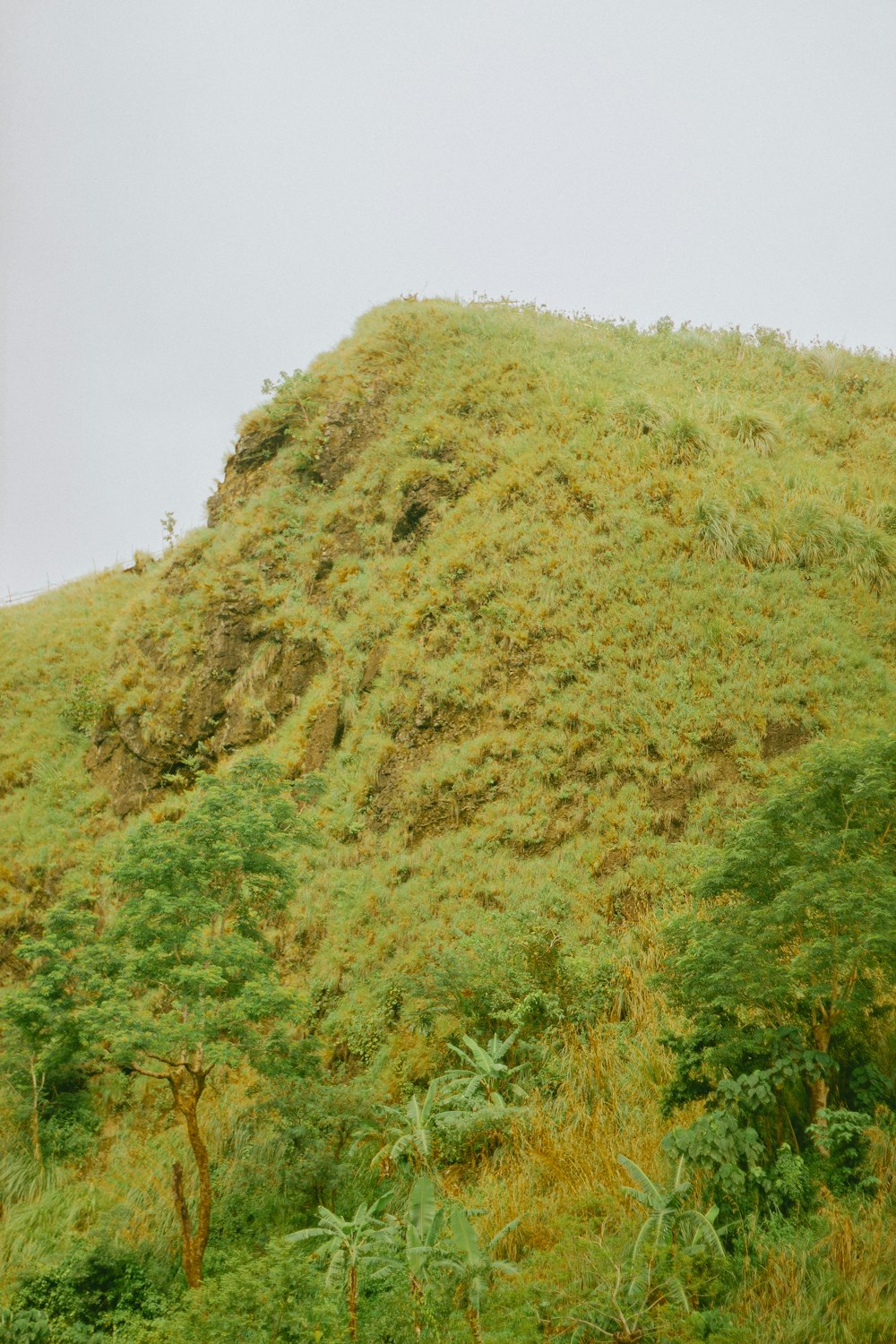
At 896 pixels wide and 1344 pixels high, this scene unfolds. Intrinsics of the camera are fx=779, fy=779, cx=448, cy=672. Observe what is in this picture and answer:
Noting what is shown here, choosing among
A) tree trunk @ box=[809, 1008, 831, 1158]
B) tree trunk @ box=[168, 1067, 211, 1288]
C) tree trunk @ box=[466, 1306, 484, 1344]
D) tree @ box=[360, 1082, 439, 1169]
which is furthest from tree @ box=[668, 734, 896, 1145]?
tree trunk @ box=[168, 1067, 211, 1288]

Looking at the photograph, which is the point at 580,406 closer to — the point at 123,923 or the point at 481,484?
the point at 481,484

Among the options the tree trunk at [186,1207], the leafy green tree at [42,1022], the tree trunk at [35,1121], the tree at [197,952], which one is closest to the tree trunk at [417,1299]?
the tree at [197,952]

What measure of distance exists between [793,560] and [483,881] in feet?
23.6

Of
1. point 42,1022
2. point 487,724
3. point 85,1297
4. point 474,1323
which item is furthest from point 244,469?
point 474,1323

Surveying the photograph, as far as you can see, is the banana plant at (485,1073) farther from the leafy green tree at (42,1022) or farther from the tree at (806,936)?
the leafy green tree at (42,1022)

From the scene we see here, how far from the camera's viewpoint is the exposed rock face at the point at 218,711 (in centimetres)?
1565

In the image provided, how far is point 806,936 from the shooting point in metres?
5.32

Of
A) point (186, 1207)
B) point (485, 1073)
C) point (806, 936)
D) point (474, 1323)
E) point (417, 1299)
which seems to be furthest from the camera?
point (485, 1073)

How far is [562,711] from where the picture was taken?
11.4 meters

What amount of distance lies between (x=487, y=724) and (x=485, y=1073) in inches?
223

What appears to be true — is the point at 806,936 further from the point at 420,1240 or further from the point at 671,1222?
the point at 420,1240

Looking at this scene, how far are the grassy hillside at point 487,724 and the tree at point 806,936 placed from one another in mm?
767

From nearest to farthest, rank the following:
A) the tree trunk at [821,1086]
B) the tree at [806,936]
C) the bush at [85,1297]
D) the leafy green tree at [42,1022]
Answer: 1. the tree trunk at [821,1086]
2. the tree at [806,936]
3. the bush at [85,1297]
4. the leafy green tree at [42,1022]

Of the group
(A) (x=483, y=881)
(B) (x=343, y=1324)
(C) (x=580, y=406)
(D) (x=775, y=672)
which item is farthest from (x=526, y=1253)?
(C) (x=580, y=406)
